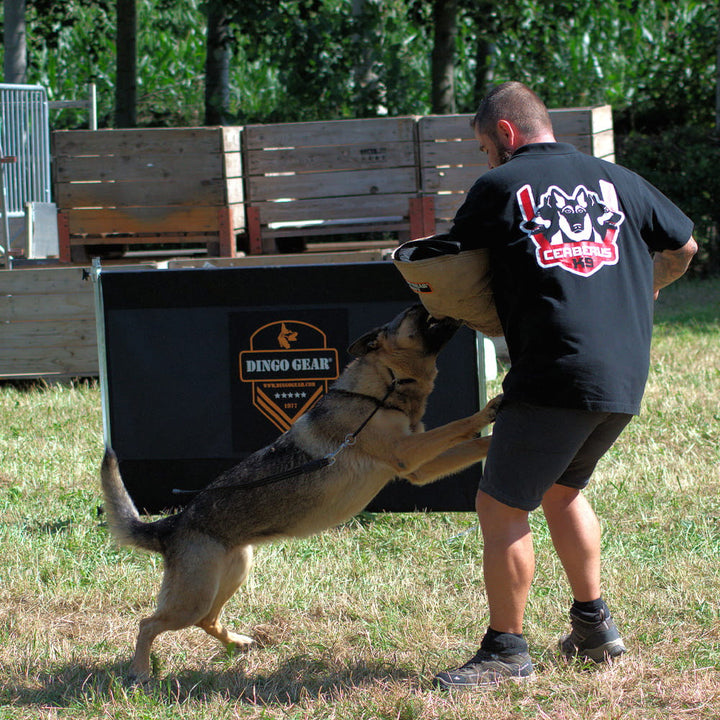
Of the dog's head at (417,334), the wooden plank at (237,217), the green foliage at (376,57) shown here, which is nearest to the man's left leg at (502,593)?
the dog's head at (417,334)

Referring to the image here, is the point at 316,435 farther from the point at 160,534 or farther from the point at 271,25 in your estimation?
the point at 271,25

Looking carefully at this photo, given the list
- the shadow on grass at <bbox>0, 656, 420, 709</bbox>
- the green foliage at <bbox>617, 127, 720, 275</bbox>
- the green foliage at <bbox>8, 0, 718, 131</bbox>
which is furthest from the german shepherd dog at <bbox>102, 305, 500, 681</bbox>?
the green foliage at <bbox>617, 127, 720, 275</bbox>

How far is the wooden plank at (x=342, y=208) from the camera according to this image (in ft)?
28.6

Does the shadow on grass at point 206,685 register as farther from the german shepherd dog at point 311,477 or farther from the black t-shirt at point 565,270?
the black t-shirt at point 565,270

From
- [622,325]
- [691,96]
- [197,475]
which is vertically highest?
[691,96]

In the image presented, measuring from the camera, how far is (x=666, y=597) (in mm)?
3752

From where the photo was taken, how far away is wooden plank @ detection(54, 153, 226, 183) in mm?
8484

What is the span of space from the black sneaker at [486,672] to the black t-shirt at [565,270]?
0.94m

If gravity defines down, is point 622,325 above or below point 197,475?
above

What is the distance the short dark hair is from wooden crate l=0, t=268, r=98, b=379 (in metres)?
5.71

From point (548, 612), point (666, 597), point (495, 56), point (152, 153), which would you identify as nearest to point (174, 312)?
point (548, 612)

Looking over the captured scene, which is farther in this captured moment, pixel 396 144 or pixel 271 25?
pixel 271 25

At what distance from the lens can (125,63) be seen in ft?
45.1

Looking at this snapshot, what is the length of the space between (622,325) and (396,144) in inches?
243
